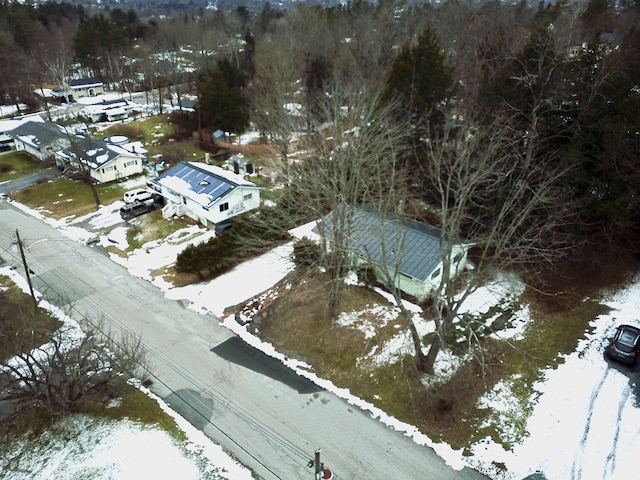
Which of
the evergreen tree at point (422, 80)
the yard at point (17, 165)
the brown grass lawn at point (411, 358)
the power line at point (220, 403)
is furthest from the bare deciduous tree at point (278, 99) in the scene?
the yard at point (17, 165)

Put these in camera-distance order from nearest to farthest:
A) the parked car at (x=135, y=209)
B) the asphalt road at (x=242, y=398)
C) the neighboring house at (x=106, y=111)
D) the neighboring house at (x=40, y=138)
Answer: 1. the asphalt road at (x=242, y=398)
2. the parked car at (x=135, y=209)
3. the neighboring house at (x=40, y=138)
4. the neighboring house at (x=106, y=111)

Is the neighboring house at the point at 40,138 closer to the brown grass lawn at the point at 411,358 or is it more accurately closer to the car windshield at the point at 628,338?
the brown grass lawn at the point at 411,358

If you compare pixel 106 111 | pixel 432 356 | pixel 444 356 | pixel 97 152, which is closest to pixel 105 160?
pixel 97 152

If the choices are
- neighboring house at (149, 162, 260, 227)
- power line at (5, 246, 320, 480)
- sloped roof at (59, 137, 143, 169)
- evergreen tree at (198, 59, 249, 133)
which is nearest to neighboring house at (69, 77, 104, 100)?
evergreen tree at (198, 59, 249, 133)

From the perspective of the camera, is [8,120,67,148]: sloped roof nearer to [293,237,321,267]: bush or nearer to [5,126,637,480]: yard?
[5,126,637,480]: yard

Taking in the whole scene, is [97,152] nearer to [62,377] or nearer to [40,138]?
[40,138]

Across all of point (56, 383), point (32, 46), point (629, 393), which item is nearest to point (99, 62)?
point (32, 46)
